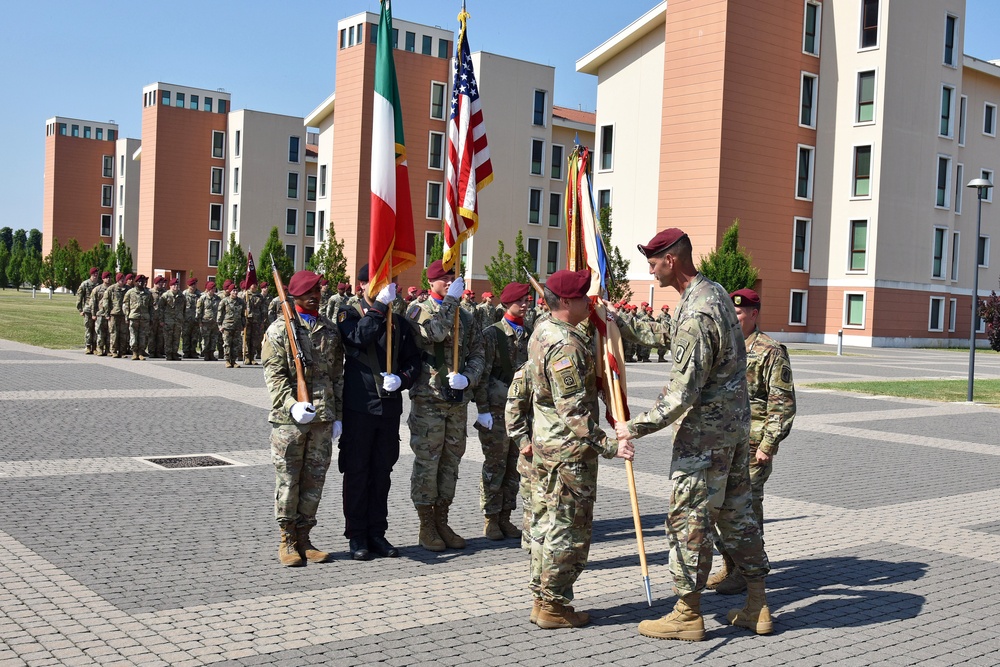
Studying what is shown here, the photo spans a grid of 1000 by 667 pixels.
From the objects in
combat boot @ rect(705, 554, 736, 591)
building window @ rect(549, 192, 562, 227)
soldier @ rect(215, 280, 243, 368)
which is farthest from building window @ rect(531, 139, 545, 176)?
combat boot @ rect(705, 554, 736, 591)

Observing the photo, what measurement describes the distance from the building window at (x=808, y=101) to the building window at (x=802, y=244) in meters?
4.94

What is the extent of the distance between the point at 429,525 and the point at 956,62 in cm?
5351

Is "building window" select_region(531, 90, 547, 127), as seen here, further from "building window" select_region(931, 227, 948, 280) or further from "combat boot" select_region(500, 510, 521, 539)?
"combat boot" select_region(500, 510, 521, 539)

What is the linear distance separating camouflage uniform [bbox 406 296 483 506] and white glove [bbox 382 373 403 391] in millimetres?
387

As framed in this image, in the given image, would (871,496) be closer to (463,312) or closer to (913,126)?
(463,312)

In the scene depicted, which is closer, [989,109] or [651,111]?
[651,111]

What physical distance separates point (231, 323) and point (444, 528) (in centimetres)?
1743

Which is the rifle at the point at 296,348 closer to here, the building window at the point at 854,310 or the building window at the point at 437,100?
the building window at the point at 854,310

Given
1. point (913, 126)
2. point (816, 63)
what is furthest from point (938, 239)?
point (816, 63)

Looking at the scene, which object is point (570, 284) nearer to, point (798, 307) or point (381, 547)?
point (381, 547)

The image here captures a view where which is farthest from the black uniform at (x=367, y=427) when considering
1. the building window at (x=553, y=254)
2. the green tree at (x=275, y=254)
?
the building window at (x=553, y=254)

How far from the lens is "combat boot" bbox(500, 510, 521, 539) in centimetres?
825

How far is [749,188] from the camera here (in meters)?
48.7

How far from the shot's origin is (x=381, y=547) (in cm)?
746
